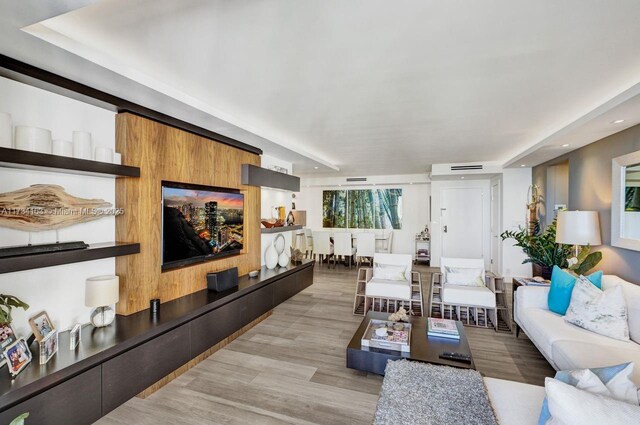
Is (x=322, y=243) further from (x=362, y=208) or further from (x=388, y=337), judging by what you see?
(x=388, y=337)

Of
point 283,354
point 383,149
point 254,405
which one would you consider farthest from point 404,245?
point 254,405

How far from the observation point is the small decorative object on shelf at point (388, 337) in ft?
8.32

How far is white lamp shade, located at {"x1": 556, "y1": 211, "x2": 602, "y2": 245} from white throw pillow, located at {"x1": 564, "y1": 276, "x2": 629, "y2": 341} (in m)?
0.84

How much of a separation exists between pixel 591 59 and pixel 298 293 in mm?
4535

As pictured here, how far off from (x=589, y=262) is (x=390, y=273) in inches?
87.1

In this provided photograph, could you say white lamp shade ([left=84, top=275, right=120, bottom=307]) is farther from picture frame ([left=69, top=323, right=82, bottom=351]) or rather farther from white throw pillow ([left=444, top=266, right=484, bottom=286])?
white throw pillow ([left=444, top=266, right=484, bottom=286])

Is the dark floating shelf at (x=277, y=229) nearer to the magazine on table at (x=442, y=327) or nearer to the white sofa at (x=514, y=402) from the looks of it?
the magazine on table at (x=442, y=327)

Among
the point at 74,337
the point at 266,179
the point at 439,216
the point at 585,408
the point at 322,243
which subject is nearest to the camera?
the point at 585,408

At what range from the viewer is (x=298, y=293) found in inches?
204

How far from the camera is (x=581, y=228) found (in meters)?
3.25

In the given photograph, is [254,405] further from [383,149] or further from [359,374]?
[383,149]

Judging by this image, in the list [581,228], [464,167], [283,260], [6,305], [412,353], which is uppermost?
[464,167]

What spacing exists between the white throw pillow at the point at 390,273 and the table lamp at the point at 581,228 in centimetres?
188

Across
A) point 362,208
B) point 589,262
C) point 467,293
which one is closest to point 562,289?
point 589,262
